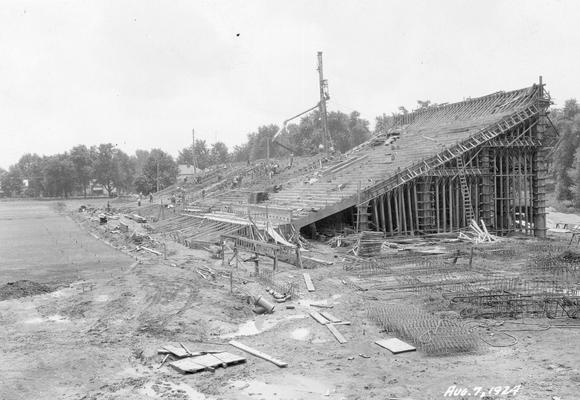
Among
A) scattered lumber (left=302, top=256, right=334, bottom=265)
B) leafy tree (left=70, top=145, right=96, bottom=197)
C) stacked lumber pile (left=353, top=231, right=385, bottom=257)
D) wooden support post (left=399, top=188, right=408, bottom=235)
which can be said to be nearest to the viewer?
scattered lumber (left=302, top=256, right=334, bottom=265)

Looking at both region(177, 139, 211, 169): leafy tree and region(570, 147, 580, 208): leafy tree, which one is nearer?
region(570, 147, 580, 208): leafy tree

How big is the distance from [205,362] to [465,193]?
21.2 metres

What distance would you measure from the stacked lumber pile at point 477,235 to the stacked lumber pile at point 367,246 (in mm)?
4799

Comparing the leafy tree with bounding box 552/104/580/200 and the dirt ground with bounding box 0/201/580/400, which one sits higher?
the leafy tree with bounding box 552/104/580/200

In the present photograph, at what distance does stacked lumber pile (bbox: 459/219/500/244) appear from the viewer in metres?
26.3

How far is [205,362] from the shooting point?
34.3 ft

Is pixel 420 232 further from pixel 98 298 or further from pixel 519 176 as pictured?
pixel 98 298

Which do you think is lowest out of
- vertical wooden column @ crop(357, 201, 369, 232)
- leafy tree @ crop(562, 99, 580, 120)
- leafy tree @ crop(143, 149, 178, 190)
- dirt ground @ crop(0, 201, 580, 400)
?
dirt ground @ crop(0, 201, 580, 400)

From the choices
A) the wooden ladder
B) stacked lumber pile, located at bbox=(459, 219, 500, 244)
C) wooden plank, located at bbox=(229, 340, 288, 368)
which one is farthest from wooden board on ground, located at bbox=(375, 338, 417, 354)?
the wooden ladder

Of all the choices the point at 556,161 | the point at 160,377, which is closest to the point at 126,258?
the point at 160,377

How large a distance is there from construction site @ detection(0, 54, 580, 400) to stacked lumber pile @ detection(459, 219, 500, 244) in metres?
0.09

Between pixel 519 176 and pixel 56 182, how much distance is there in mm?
88614

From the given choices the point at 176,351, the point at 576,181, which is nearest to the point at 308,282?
the point at 176,351

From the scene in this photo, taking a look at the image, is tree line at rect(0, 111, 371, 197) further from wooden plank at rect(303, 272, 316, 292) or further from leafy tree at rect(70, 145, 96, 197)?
wooden plank at rect(303, 272, 316, 292)
